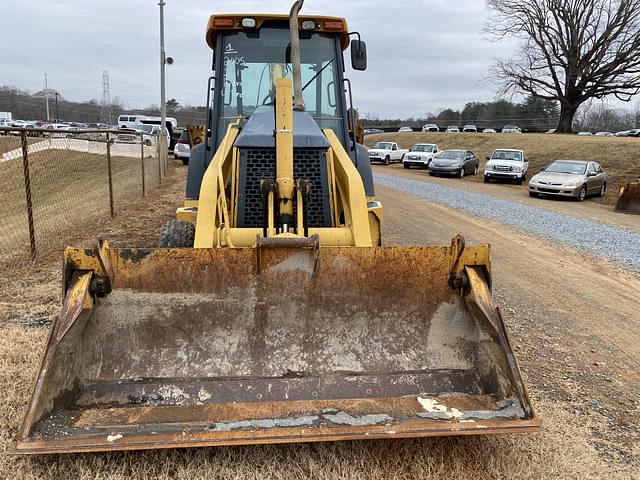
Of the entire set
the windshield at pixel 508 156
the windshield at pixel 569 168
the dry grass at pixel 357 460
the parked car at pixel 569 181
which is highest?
the windshield at pixel 508 156

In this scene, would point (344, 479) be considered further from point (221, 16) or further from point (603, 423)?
point (221, 16)

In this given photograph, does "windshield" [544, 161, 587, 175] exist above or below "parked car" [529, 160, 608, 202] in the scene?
above

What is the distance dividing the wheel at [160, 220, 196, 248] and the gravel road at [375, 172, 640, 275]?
636 cm

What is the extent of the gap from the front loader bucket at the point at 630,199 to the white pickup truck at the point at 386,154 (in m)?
18.3

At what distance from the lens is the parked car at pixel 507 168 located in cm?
2291

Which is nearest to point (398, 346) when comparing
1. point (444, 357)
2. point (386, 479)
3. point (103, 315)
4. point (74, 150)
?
point (444, 357)

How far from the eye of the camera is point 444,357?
3.28 m

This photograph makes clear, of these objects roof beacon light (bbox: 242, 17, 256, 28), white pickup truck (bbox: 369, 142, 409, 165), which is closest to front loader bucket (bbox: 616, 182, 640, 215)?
roof beacon light (bbox: 242, 17, 256, 28)

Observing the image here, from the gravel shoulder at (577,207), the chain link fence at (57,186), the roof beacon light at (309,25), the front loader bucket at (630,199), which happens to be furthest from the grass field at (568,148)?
the roof beacon light at (309,25)

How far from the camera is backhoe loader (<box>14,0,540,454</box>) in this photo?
2637 mm

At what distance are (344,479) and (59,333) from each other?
170 cm

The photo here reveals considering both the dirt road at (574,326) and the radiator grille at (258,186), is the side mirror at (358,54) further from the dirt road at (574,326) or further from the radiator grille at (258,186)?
the dirt road at (574,326)

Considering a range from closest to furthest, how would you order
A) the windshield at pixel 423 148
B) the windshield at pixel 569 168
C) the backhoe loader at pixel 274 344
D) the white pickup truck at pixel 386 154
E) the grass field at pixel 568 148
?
the backhoe loader at pixel 274 344 < the windshield at pixel 569 168 < the grass field at pixel 568 148 < the windshield at pixel 423 148 < the white pickup truck at pixel 386 154

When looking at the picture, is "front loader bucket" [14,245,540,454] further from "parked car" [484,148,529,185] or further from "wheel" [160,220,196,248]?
"parked car" [484,148,529,185]
